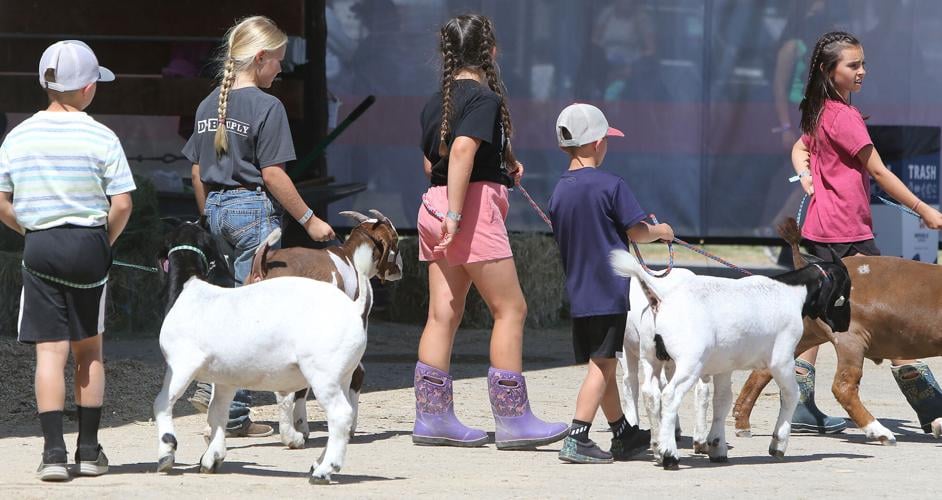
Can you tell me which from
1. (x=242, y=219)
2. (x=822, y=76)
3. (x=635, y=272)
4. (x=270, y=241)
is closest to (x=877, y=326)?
(x=822, y=76)

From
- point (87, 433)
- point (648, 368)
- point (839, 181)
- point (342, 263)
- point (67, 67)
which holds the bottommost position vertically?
point (87, 433)

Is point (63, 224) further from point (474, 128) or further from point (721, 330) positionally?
point (721, 330)

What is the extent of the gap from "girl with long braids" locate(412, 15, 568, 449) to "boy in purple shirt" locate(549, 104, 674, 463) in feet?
1.41

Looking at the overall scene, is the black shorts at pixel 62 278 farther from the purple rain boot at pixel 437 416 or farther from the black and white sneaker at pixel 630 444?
the black and white sneaker at pixel 630 444

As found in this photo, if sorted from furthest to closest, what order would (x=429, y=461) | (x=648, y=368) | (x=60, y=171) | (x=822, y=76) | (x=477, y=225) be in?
(x=822, y=76)
(x=477, y=225)
(x=429, y=461)
(x=648, y=368)
(x=60, y=171)

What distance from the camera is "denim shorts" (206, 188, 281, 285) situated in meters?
6.44

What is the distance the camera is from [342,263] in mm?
6625

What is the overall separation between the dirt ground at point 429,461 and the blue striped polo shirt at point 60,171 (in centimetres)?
99

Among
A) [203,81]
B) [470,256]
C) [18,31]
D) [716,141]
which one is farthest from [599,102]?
[470,256]

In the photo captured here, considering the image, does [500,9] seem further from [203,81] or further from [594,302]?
[594,302]

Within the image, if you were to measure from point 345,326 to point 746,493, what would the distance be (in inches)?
62.4

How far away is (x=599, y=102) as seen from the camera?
535 inches

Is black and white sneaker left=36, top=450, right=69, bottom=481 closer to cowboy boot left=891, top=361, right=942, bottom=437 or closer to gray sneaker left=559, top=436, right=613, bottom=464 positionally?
gray sneaker left=559, top=436, right=613, bottom=464

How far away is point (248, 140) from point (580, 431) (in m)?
1.85
